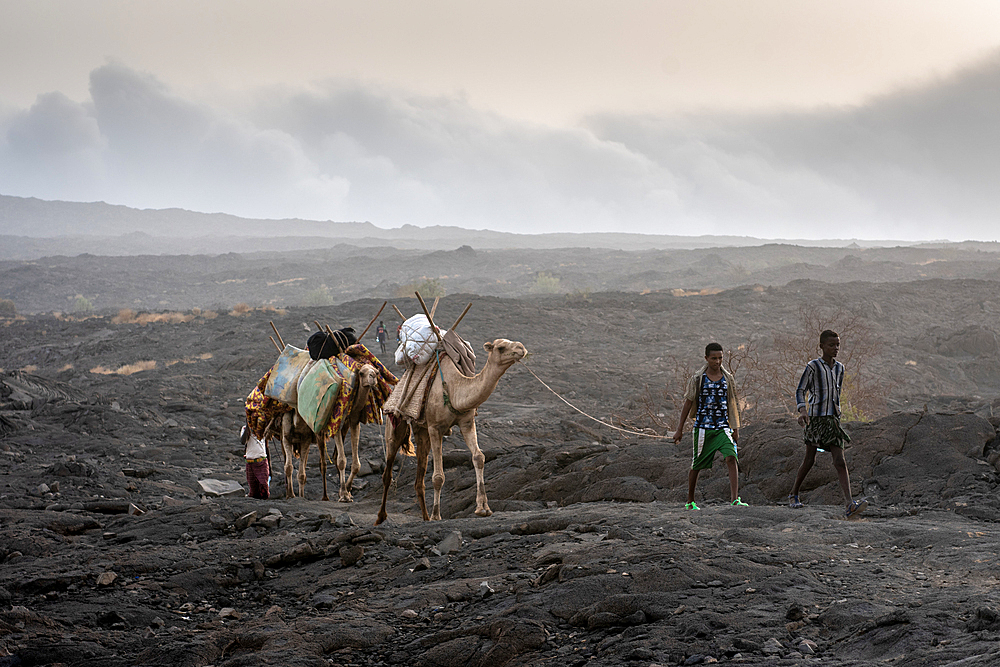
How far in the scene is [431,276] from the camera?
81.9 m

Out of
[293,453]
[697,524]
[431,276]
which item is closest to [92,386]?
[293,453]

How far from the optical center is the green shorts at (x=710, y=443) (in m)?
7.96

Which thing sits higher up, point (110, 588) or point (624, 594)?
point (624, 594)

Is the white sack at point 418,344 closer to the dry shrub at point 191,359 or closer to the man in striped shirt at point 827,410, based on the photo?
the man in striped shirt at point 827,410

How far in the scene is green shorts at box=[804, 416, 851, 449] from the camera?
768 centimetres

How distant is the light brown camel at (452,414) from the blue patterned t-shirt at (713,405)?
2.08m

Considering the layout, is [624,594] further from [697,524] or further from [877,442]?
[877,442]

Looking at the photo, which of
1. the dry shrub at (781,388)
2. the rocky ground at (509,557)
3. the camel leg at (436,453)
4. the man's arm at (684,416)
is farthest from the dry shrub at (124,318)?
the man's arm at (684,416)

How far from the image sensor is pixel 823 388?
7.74m

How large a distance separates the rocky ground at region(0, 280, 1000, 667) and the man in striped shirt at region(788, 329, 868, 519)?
47cm

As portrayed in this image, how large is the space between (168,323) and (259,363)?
40.9 feet

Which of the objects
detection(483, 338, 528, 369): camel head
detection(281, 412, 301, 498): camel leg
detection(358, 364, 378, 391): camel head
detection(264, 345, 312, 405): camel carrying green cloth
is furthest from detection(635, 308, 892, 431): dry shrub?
detection(281, 412, 301, 498): camel leg

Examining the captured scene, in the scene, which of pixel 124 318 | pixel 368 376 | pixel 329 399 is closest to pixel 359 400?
pixel 329 399

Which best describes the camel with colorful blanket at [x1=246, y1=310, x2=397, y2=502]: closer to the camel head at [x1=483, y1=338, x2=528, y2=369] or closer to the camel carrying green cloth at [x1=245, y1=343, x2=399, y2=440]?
the camel carrying green cloth at [x1=245, y1=343, x2=399, y2=440]
